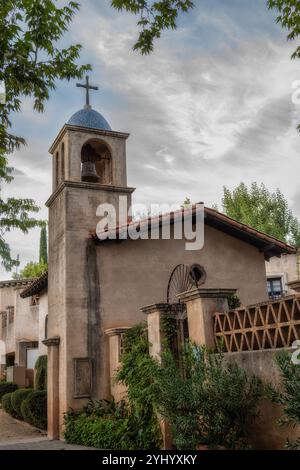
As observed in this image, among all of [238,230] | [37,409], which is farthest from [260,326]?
[37,409]

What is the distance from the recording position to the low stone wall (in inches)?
276

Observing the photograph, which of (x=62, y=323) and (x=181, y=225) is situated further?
(x=181, y=225)

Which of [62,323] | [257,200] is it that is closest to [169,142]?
[62,323]

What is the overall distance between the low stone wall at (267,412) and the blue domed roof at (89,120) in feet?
32.4

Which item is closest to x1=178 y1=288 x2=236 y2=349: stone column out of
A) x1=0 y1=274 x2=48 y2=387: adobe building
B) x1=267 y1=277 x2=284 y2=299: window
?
x1=0 y1=274 x2=48 y2=387: adobe building

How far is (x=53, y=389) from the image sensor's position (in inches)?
531

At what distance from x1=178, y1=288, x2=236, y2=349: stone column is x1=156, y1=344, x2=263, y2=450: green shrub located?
715mm

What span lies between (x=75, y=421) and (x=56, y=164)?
25.8 ft

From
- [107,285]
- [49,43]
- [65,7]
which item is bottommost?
[107,285]

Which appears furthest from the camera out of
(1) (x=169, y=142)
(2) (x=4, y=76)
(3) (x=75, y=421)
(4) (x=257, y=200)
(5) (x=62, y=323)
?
(4) (x=257, y=200)

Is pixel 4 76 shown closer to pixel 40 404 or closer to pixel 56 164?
pixel 56 164

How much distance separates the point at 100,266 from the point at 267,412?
7375 millimetres

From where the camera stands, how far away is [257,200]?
34.8 m

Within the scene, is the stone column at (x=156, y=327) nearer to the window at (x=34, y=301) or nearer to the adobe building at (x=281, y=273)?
the adobe building at (x=281, y=273)
